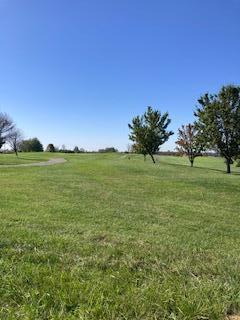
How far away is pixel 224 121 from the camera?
32.9 meters

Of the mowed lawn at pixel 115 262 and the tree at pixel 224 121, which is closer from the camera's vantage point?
the mowed lawn at pixel 115 262

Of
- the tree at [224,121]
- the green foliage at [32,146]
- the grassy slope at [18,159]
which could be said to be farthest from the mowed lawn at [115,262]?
the green foliage at [32,146]

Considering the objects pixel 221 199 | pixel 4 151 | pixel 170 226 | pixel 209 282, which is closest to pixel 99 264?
pixel 209 282

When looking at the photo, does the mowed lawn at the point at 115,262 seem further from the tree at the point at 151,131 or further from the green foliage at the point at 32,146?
the green foliage at the point at 32,146

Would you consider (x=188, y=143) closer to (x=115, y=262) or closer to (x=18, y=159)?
(x=18, y=159)

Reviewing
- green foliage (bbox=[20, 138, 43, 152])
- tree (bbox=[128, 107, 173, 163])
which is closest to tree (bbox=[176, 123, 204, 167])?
tree (bbox=[128, 107, 173, 163])

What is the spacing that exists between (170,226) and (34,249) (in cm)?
357

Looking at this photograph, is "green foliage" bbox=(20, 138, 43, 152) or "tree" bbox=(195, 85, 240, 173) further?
"green foliage" bbox=(20, 138, 43, 152)

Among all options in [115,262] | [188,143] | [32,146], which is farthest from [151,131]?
[32,146]

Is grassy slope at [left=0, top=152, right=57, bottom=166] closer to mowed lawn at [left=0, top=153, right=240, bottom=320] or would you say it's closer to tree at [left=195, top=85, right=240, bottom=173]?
tree at [left=195, top=85, right=240, bottom=173]

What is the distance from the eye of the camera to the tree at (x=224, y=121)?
1282 inches

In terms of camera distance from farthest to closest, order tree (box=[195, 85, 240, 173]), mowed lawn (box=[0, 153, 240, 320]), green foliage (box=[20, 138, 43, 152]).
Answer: green foliage (box=[20, 138, 43, 152]) → tree (box=[195, 85, 240, 173]) → mowed lawn (box=[0, 153, 240, 320])

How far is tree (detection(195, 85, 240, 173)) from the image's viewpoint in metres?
32.6

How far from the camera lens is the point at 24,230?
6609mm
